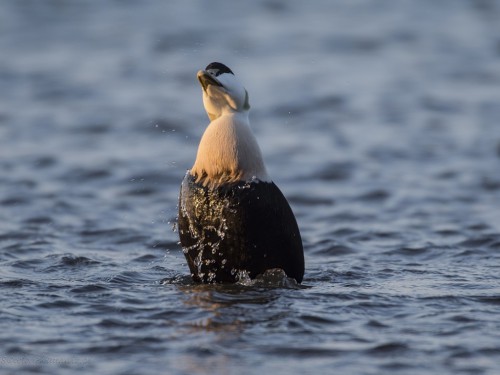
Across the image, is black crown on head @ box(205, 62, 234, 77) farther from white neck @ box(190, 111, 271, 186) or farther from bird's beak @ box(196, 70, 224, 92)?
white neck @ box(190, 111, 271, 186)

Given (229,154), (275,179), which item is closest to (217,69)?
(229,154)

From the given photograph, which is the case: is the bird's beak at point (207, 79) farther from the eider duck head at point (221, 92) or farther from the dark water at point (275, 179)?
the dark water at point (275, 179)

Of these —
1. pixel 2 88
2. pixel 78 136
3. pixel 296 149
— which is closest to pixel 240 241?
pixel 296 149

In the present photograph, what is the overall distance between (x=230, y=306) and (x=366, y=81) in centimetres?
1024

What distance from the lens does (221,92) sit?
277 inches

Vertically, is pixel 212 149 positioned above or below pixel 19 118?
below

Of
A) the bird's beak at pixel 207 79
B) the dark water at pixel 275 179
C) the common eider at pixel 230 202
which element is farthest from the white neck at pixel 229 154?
the dark water at pixel 275 179

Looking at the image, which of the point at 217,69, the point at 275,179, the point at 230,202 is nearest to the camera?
the point at 230,202

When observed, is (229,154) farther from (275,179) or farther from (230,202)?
(275,179)

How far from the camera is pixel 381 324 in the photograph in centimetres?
662

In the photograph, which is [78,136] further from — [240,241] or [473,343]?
[473,343]

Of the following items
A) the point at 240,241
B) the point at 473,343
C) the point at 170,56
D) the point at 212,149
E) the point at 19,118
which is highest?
the point at 170,56

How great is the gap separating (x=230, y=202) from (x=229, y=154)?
282 millimetres

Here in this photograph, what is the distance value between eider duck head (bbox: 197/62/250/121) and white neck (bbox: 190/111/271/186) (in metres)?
0.06
